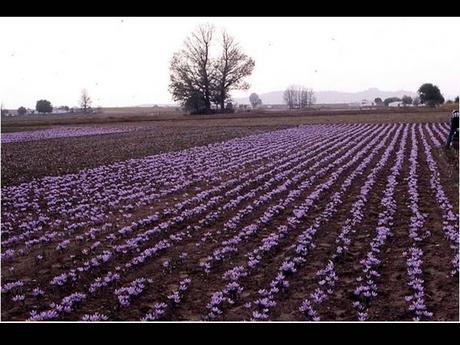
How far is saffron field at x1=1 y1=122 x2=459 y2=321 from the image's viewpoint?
6.71 meters

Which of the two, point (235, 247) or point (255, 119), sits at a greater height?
point (255, 119)

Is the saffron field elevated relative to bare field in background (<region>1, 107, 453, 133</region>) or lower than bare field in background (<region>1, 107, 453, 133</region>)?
lower

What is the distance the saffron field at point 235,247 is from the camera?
22.0ft

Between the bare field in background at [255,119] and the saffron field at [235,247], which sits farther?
the bare field in background at [255,119]

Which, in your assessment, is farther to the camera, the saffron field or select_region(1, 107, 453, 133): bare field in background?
select_region(1, 107, 453, 133): bare field in background

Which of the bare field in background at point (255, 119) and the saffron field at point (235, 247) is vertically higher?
the bare field in background at point (255, 119)

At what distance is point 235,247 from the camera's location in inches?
365

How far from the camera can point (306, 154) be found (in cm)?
2406

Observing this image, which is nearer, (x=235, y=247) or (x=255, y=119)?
(x=235, y=247)
